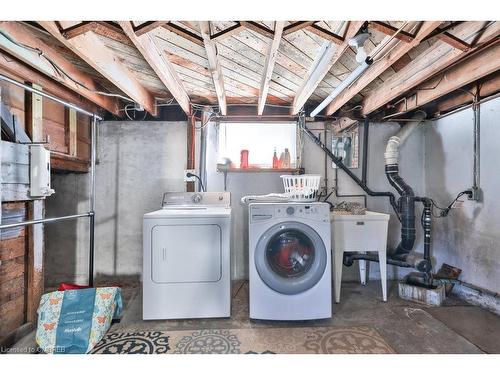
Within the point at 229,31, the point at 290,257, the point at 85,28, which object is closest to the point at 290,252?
the point at 290,257

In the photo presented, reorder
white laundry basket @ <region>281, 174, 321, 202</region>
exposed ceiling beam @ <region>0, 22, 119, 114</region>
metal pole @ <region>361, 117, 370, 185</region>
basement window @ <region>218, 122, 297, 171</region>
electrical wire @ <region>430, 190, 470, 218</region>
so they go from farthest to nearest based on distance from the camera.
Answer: basement window @ <region>218, 122, 297, 171</region> → metal pole @ <region>361, 117, 370, 185</region> → electrical wire @ <region>430, 190, 470, 218</region> → white laundry basket @ <region>281, 174, 321, 202</region> → exposed ceiling beam @ <region>0, 22, 119, 114</region>

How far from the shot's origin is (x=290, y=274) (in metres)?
2.07

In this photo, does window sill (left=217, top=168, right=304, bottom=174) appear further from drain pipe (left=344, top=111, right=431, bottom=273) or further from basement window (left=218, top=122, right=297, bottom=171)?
drain pipe (left=344, top=111, right=431, bottom=273)

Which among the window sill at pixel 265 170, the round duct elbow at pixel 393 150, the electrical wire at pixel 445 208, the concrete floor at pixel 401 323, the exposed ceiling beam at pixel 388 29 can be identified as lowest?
the concrete floor at pixel 401 323

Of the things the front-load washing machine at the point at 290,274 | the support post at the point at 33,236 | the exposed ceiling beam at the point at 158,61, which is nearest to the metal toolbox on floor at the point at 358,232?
the front-load washing machine at the point at 290,274

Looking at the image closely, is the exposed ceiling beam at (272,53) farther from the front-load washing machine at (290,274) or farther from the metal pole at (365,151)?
the metal pole at (365,151)

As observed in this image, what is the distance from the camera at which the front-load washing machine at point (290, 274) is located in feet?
6.55

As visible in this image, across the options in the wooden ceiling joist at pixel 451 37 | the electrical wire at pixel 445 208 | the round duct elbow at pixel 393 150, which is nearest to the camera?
the wooden ceiling joist at pixel 451 37

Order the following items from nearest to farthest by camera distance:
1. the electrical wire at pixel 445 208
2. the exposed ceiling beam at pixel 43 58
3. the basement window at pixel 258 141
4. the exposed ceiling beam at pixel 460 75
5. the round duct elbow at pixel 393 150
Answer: the exposed ceiling beam at pixel 43 58
the exposed ceiling beam at pixel 460 75
the electrical wire at pixel 445 208
the round duct elbow at pixel 393 150
the basement window at pixel 258 141

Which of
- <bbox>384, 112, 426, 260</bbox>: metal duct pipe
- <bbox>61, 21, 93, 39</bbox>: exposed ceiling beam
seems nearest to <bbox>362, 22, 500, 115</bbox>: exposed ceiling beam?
<bbox>384, 112, 426, 260</bbox>: metal duct pipe

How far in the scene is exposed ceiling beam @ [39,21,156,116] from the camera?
143 cm

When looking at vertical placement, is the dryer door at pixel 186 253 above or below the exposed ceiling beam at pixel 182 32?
below

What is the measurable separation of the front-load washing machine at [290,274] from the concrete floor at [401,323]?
0.15 m

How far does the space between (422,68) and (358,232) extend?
1.47 meters
